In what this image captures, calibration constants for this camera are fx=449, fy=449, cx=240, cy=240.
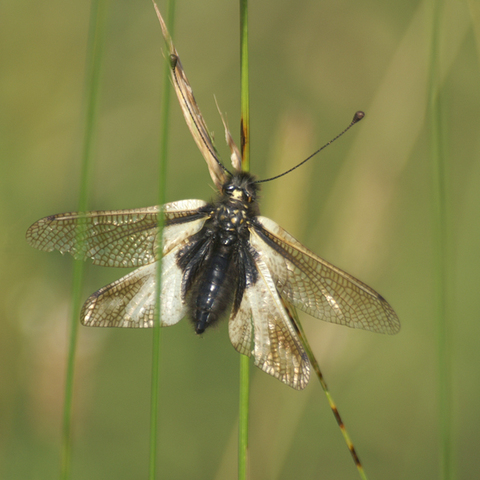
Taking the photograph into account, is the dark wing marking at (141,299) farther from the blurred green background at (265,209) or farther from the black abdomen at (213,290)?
the blurred green background at (265,209)

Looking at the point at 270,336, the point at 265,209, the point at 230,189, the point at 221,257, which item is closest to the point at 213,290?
the point at 221,257

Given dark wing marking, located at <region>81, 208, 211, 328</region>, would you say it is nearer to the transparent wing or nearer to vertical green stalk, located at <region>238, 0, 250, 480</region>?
the transparent wing

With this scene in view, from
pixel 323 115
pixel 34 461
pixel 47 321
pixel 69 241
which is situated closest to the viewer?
pixel 69 241

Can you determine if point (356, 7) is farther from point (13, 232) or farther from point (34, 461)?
point (34, 461)

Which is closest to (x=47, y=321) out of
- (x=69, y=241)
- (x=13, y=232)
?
(x=13, y=232)

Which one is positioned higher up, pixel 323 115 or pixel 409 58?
pixel 409 58

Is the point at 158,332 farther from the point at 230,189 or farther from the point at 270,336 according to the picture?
the point at 230,189

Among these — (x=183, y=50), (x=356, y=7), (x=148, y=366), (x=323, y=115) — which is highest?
(x=356, y=7)
